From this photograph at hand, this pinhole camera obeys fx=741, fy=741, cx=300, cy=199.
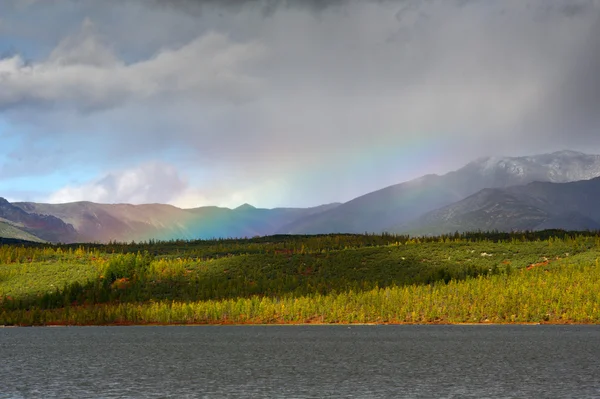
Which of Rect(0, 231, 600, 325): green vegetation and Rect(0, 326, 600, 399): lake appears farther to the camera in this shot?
Rect(0, 231, 600, 325): green vegetation

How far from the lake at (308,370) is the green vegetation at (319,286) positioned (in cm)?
3337

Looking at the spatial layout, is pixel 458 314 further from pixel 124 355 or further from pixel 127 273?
pixel 127 273

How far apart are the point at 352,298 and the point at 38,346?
4326cm

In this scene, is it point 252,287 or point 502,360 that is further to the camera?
point 252,287

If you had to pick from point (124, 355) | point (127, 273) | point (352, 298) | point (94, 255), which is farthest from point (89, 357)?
point (94, 255)

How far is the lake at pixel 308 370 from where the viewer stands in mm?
17266

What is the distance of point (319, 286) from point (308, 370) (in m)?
73.2

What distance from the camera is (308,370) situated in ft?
72.2

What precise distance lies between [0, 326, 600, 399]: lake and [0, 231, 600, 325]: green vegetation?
33371 millimetres

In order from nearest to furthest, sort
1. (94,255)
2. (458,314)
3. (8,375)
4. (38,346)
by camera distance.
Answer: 1. (8,375)
2. (38,346)
3. (458,314)
4. (94,255)

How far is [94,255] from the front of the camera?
150 meters

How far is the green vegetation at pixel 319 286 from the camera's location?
67.4m

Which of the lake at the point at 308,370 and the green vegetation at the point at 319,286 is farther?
the green vegetation at the point at 319,286

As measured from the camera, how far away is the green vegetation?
6744 cm
